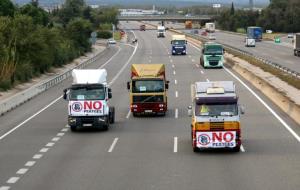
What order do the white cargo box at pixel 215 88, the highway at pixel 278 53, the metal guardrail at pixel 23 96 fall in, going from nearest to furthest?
1. the white cargo box at pixel 215 88
2. the metal guardrail at pixel 23 96
3. the highway at pixel 278 53

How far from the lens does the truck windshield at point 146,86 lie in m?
35.2

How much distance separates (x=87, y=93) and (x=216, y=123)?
8.22 metres

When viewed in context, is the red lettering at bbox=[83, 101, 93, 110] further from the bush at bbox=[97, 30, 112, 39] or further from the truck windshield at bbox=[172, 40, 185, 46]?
Result: the bush at bbox=[97, 30, 112, 39]

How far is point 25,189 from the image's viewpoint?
18.7m

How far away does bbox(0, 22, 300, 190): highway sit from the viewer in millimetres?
19531

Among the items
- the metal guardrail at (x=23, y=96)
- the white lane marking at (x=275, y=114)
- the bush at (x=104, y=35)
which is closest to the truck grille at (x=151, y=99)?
the white lane marking at (x=275, y=114)

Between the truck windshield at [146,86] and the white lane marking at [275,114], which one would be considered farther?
the truck windshield at [146,86]

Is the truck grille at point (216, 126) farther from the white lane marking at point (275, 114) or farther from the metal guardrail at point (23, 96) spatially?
the metal guardrail at point (23, 96)

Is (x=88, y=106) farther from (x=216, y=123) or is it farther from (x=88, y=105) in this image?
(x=216, y=123)

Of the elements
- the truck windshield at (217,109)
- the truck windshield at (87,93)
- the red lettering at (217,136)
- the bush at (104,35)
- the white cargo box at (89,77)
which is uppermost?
the white cargo box at (89,77)

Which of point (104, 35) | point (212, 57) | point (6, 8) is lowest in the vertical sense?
point (104, 35)

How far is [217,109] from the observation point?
24.0m

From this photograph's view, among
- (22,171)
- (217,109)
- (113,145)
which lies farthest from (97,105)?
(22,171)

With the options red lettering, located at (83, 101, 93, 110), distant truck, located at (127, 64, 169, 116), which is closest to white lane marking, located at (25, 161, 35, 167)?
red lettering, located at (83, 101, 93, 110)
